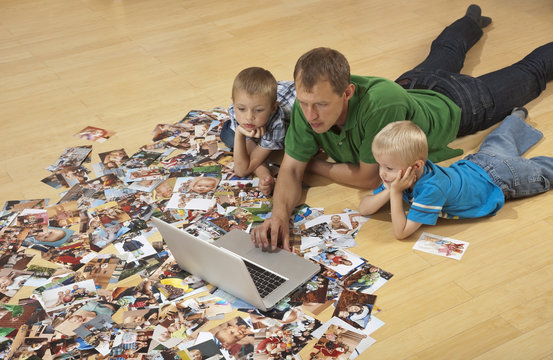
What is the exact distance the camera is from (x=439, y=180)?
1.99 meters

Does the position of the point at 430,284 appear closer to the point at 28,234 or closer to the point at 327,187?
the point at 327,187

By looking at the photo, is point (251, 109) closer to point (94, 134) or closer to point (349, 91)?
point (349, 91)

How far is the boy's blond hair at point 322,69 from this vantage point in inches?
76.5

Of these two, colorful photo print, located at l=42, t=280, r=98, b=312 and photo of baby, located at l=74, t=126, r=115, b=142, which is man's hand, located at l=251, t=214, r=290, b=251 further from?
photo of baby, located at l=74, t=126, r=115, b=142

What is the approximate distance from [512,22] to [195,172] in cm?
223

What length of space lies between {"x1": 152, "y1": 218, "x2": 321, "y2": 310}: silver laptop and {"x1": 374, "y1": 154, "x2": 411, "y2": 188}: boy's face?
0.36m

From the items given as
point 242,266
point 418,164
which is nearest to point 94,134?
point 242,266

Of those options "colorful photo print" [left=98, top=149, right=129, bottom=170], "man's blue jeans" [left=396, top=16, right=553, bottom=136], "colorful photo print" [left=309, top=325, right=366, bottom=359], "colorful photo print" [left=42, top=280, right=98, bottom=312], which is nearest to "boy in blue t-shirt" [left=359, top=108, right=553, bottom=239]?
"man's blue jeans" [left=396, top=16, right=553, bottom=136]

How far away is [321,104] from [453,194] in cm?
52

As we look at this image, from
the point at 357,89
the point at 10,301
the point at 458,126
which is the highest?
the point at 357,89

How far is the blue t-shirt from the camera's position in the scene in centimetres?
199

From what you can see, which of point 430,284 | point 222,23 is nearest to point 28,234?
point 430,284

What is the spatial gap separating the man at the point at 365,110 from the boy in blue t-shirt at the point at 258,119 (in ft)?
0.39

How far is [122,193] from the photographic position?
2445mm
